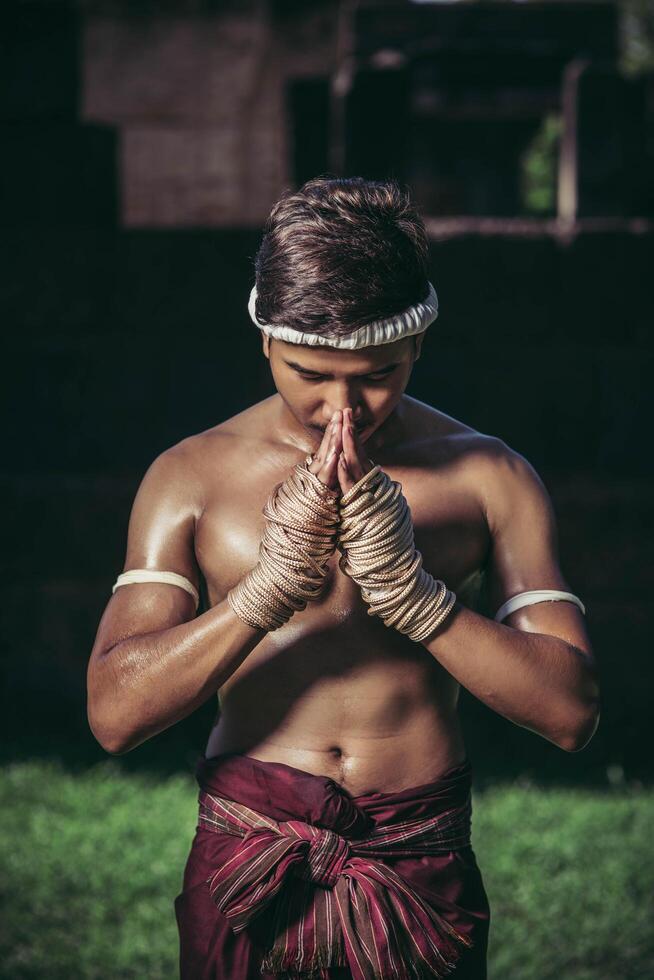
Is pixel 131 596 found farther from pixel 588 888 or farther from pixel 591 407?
pixel 591 407

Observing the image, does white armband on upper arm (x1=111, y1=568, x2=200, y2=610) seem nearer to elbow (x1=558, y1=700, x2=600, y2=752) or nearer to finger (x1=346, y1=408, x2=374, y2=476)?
finger (x1=346, y1=408, x2=374, y2=476)

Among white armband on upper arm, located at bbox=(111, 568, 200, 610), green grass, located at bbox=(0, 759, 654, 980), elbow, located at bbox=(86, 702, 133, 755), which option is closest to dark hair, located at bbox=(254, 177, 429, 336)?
white armband on upper arm, located at bbox=(111, 568, 200, 610)

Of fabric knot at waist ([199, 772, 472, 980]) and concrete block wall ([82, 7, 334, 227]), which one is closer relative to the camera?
fabric knot at waist ([199, 772, 472, 980])

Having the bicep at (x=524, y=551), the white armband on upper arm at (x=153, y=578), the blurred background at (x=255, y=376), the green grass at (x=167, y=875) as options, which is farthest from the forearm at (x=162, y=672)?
the blurred background at (x=255, y=376)

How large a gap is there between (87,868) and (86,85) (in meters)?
8.40

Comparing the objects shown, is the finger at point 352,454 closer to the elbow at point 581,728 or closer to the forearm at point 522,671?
the forearm at point 522,671

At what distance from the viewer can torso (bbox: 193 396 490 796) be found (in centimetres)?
262

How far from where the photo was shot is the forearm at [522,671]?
93.0 inches

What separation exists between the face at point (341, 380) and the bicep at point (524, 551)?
37 centimetres

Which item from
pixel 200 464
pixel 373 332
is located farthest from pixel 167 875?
pixel 373 332

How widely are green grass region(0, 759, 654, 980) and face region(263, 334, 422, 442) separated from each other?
2.68 meters

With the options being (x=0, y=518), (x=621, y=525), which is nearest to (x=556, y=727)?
(x=621, y=525)

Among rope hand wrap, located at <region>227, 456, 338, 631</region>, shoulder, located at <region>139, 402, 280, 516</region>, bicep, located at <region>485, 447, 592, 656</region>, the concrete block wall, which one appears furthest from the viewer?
the concrete block wall

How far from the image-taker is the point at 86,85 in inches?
444
